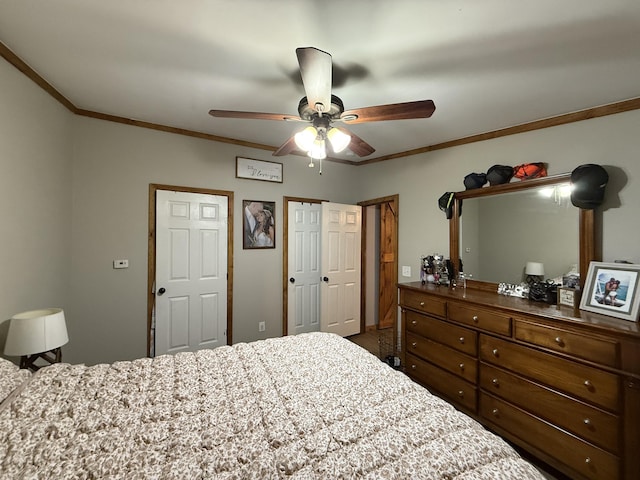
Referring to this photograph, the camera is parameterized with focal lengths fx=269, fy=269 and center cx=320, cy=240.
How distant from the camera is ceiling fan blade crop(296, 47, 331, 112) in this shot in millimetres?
1235

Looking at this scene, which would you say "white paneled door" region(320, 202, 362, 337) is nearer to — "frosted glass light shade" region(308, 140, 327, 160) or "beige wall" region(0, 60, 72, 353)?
"frosted glass light shade" region(308, 140, 327, 160)

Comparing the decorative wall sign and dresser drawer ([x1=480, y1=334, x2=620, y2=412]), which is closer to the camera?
dresser drawer ([x1=480, y1=334, x2=620, y2=412])

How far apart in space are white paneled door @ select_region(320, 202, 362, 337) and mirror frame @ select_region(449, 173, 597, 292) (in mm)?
1462

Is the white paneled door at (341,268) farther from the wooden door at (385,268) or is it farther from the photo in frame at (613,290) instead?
the photo in frame at (613,290)

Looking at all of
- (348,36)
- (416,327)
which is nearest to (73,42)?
(348,36)

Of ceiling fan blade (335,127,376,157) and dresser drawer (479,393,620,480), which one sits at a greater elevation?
ceiling fan blade (335,127,376,157)

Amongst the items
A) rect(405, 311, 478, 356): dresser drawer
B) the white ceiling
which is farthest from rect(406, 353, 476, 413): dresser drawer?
the white ceiling

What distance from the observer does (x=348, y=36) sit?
1.49 m

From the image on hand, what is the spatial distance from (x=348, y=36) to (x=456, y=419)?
1947 millimetres

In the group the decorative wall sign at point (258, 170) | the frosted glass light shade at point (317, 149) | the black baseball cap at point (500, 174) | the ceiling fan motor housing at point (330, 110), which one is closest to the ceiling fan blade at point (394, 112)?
the ceiling fan motor housing at point (330, 110)

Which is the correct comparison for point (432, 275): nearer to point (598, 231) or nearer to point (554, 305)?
point (554, 305)

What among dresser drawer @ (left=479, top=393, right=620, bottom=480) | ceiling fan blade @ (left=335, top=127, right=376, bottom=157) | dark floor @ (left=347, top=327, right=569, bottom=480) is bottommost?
dark floor @ (left=347, top=327, right=569, bottom=480)

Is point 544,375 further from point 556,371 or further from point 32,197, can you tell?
point 32,197

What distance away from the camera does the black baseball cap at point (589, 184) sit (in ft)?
6.59
